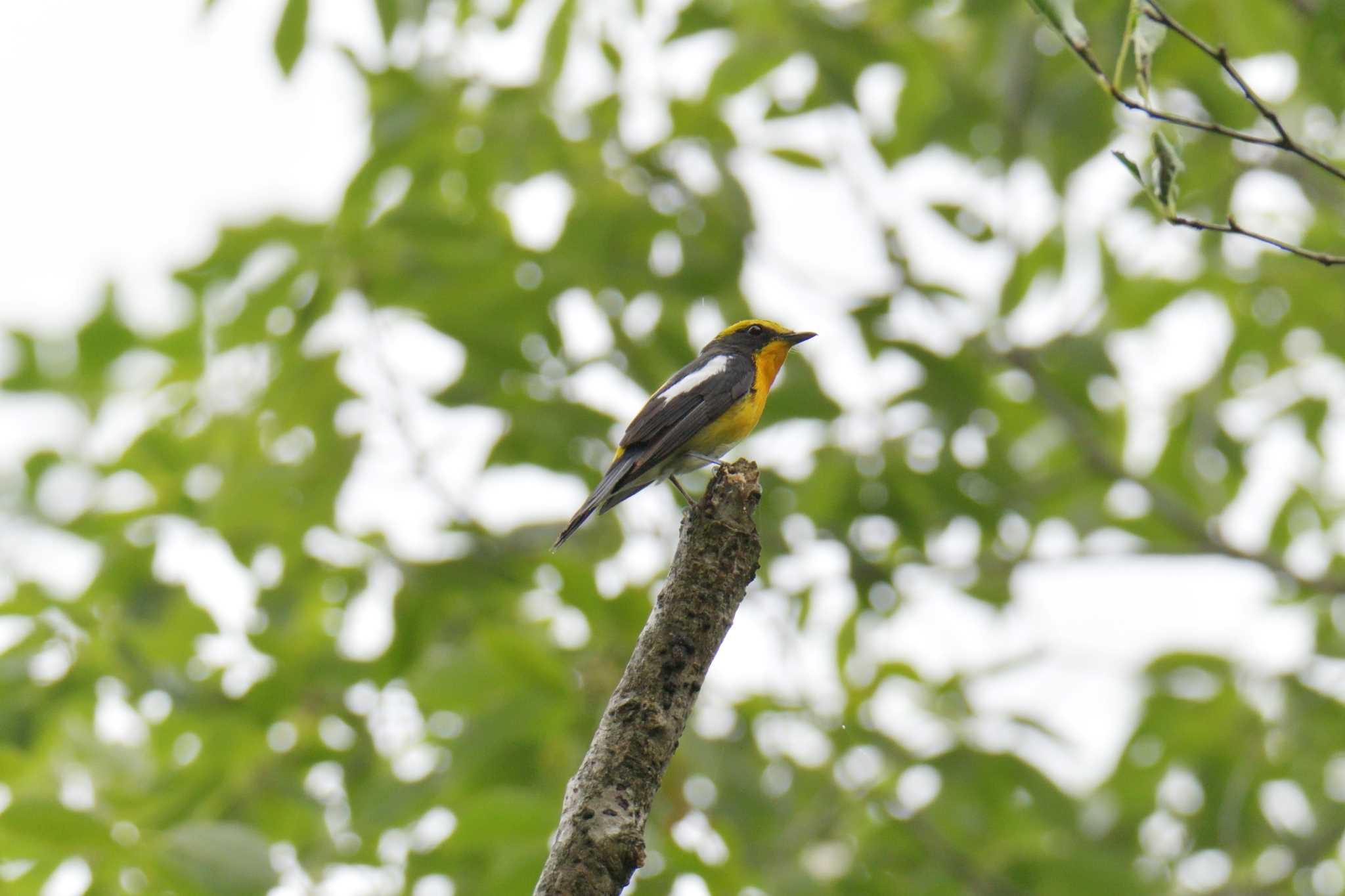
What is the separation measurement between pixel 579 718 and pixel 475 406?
4.29 feet

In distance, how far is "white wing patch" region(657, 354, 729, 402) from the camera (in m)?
4.53

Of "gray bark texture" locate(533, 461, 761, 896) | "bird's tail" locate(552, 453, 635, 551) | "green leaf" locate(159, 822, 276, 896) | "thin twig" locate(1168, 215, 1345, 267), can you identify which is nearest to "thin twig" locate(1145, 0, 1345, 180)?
"thin twig" locate(1168, 215, 1345, 267)

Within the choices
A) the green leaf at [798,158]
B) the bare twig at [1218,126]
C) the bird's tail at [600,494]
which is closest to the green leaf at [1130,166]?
the bare twig at [1218,126]

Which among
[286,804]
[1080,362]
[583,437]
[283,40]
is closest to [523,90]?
[283,40]

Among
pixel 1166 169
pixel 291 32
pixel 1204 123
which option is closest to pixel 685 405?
pixel 291 32

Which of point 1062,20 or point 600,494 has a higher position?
point 1062,20

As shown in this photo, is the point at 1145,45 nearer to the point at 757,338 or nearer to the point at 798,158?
the point at 757,338

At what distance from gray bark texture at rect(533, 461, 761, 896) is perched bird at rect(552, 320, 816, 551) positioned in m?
1.44

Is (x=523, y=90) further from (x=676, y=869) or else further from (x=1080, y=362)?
(x=676, y=869)

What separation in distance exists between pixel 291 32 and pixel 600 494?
82.2 inches

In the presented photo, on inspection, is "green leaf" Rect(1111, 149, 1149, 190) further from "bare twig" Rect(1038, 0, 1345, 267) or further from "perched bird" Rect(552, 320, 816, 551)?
"perched bird" Rect(552, 320, 816, 551)

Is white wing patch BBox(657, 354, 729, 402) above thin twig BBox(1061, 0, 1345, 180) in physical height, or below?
below

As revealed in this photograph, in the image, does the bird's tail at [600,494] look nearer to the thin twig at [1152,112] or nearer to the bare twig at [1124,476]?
the thin twig at [1152,112]

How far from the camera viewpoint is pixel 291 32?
465 cm
